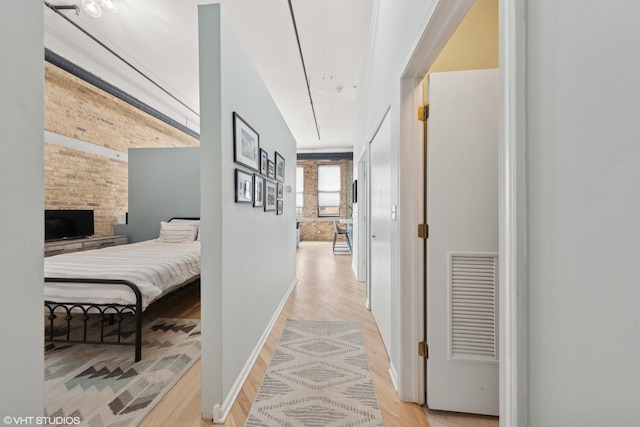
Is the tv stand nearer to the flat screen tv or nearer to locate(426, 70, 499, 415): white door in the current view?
the flat screen tv

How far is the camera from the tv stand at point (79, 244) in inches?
156

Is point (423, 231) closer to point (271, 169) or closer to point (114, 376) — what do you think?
point (271, 169)

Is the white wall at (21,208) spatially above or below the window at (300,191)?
below

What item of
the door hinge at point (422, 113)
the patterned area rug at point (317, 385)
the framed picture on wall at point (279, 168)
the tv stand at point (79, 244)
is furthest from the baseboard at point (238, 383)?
the tv stand at point (79, 244)

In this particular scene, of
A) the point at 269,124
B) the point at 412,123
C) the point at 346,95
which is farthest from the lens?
the point at 346,95

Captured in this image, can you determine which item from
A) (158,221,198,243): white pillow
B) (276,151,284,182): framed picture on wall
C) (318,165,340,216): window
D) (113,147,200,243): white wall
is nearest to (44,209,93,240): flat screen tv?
(113,147,200,243): white wall

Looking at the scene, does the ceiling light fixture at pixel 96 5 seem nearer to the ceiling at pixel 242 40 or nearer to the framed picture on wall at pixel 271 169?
the ceiling at pixel 242 40

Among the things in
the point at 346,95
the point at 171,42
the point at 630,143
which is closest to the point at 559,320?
the point at 630,143

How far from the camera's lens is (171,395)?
1750mm

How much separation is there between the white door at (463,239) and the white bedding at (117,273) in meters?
2.39

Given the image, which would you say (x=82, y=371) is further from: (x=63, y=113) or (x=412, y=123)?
(x=63, y=113)

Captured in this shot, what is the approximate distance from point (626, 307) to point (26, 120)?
4.32 feet

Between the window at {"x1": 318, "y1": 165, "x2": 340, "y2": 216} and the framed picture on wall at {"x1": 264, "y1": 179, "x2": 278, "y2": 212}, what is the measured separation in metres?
7.32

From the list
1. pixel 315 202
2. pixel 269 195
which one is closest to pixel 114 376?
pixel 269 195
